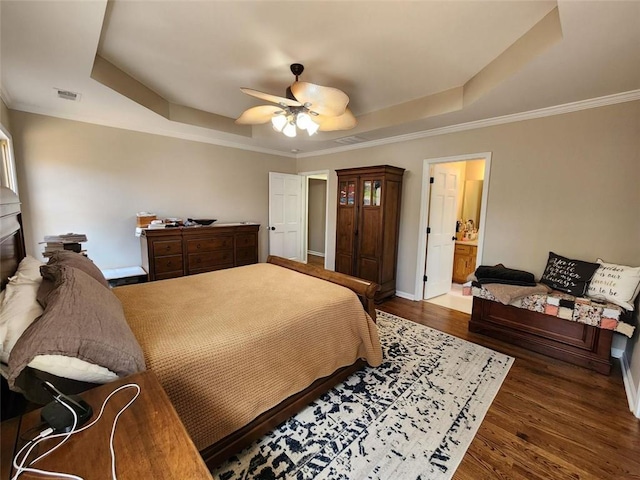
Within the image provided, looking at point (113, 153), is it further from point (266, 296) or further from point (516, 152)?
point (516, 152)

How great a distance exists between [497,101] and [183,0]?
280 cm

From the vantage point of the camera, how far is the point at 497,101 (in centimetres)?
275

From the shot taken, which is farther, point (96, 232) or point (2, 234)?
point (96, 232)

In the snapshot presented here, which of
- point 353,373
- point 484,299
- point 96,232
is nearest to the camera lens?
point 353,373

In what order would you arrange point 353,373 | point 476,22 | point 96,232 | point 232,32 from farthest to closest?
1. point 96,232
2. point 353,373
3. point 232,32
4. point 476,22

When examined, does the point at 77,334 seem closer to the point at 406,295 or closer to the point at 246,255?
the point at 246,255

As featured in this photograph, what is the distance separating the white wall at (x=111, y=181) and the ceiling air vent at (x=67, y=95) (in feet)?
2.22

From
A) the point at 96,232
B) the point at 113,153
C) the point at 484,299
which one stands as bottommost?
the point at 484,299

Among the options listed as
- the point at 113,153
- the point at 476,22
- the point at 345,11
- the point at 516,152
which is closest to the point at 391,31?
the point at 345,11

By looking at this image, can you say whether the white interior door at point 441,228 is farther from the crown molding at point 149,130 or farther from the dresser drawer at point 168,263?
the dresser drawer at point 168,263

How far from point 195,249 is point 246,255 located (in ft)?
2.88

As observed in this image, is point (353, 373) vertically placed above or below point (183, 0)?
below

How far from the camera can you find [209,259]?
425cm

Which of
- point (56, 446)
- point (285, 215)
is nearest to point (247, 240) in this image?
point (285, 215)
